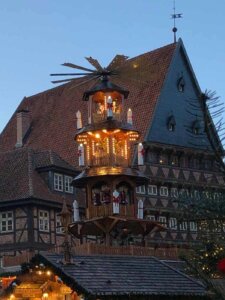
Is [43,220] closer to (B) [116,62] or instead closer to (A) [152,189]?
(A) [152,189]

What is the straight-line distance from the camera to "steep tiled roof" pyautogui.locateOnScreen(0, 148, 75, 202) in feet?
142

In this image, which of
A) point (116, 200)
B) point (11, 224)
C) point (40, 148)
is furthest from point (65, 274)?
point (40, 148)

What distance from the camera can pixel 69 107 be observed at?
56.3 metres

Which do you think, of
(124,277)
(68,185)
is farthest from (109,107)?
(124,277)

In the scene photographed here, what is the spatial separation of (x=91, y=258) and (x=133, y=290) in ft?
8.56

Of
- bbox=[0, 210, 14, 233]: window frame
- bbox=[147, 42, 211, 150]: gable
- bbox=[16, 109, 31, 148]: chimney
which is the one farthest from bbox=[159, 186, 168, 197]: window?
bbox=[16, 109, 31, 148]: chimney

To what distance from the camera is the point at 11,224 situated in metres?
42.7

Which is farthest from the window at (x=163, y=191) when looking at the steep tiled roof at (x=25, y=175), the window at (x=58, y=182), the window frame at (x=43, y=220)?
the window frame at (x=43, y=220)

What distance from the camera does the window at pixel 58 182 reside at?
45894mm

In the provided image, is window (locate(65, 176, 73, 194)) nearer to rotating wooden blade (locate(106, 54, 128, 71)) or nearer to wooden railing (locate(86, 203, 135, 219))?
wooden railing (locate(86, 203, 135, 219))

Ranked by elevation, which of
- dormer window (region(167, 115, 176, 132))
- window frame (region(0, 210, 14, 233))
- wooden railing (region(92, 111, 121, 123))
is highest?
dormer window (region(167, 115, 176, 132))

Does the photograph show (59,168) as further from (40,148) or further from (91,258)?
(91,258)

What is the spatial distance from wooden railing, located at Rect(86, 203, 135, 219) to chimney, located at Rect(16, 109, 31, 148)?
18321 millimetres

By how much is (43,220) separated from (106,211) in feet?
20.2
